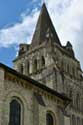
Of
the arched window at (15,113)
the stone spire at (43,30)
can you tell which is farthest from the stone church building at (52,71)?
the arched window at (15,113)

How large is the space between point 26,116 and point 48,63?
28256mm

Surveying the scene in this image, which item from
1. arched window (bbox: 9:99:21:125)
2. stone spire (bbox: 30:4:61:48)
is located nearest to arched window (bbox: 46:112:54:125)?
arched window (bbox: 9:99:21:125)

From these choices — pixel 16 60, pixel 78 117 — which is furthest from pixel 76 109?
pixel 16 60

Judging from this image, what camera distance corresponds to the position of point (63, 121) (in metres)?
29.8

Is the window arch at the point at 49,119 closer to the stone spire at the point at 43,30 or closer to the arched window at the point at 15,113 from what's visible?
the arched window at the point at 15,113

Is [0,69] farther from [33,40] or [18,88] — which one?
[33,40]

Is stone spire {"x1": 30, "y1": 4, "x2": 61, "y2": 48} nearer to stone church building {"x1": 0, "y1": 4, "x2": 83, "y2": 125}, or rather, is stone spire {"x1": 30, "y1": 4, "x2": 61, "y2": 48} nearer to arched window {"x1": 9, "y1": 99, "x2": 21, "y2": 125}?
stone church building {"x1": 0, "y1": 4, "x2": 83, "y2": 125}

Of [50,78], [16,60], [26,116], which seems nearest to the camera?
[26,116]

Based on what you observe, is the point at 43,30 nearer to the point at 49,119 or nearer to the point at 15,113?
the point at 49,119

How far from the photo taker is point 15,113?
25.9 meters

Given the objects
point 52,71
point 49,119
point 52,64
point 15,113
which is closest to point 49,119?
point 49,119

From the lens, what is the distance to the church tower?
53375mm

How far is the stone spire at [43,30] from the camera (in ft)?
192

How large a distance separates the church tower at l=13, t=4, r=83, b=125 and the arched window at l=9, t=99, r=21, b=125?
83.4 ft
